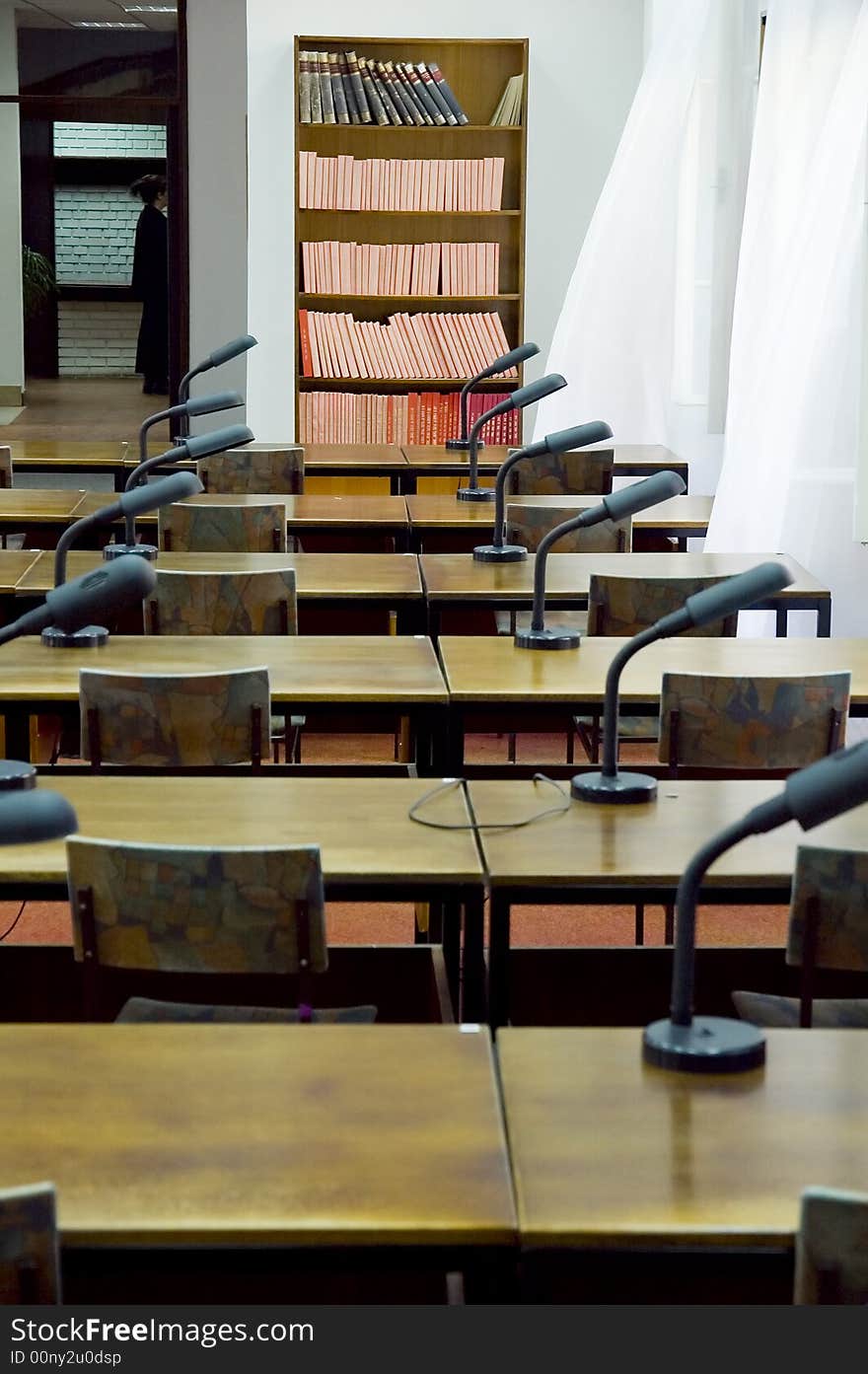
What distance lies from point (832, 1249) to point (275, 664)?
223cm

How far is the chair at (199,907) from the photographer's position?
2.07 meters

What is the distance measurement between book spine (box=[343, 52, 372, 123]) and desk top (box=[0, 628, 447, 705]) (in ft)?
16.4

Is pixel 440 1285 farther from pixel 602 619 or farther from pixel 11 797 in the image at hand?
pixel 602 619

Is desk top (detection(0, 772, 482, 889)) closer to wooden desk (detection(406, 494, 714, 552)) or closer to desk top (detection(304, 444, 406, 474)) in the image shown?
wooden desk (detection(406, 494, 714, 552))

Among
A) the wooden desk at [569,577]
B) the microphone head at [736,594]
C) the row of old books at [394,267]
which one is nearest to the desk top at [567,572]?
the wooden desk at [569,577]

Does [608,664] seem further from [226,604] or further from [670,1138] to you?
[670,1138]

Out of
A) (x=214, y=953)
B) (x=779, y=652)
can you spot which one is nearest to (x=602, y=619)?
(x=779, y=652)

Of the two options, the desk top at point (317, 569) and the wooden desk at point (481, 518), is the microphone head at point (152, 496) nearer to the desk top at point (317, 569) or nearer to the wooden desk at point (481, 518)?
the desk top at point (317, 569)

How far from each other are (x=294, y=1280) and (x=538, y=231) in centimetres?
716

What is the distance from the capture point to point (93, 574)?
7.34 ft

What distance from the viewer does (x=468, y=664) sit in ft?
11.2

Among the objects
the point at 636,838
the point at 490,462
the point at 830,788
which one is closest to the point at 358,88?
the point at 490,462

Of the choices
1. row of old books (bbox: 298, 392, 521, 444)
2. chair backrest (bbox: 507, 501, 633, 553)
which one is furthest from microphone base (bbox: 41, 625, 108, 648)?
row of old books (bbox: 298, 392, 521, 444)

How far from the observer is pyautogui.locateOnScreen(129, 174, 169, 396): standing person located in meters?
10.8
